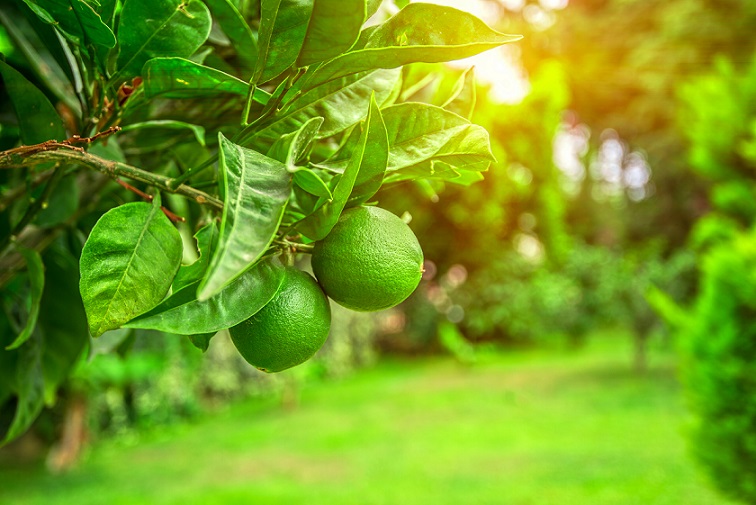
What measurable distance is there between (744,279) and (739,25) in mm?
8714

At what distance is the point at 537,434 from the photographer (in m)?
5.32

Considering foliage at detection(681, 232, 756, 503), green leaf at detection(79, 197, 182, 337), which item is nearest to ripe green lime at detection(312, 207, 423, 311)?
green leaf at detection(79, 197, 182, 337)

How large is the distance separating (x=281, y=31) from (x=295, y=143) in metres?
0.07

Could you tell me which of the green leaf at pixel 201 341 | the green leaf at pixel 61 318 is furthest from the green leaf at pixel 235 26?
the green leaf at pixel 61 318

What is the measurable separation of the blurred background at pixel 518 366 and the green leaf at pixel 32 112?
8.8 inches

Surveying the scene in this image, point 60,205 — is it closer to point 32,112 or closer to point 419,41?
point 32,112

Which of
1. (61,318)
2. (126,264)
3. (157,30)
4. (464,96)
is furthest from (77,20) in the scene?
(61,318)

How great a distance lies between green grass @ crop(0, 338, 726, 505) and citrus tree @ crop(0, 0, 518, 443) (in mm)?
3244

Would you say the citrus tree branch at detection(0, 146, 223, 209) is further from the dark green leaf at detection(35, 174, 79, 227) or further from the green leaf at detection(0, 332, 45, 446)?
the green leaf at detection(0, 332, 45, 446)

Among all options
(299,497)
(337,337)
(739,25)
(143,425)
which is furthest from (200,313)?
(739,25)

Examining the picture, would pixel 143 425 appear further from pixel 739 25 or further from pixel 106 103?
pixel 739 25

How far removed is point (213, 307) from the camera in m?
0.42

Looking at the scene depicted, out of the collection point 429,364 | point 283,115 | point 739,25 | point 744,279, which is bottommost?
point 429,364

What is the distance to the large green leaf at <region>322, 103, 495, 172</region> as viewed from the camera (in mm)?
473
